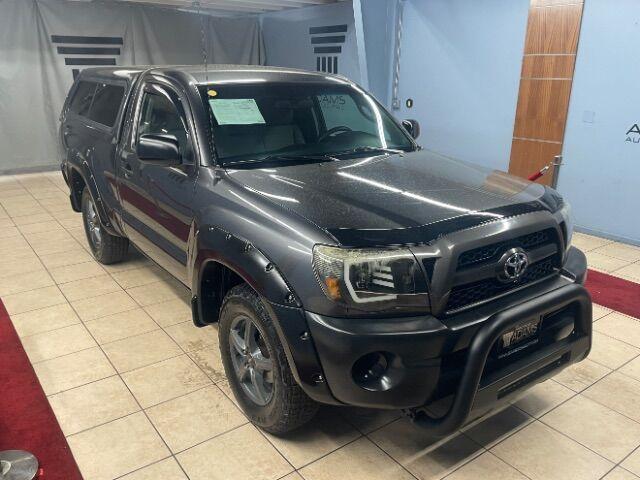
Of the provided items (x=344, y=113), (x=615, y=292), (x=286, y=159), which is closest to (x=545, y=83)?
(x=615, y=292)

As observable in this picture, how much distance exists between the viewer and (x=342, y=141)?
278 centimetres

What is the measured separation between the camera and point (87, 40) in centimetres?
803

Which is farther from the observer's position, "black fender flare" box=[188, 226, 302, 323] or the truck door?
the truck door

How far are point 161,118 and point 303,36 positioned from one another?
608cm

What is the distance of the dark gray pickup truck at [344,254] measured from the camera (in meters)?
1.74

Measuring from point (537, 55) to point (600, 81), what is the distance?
68 cm

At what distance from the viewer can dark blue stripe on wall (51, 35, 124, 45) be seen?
780 centimetres

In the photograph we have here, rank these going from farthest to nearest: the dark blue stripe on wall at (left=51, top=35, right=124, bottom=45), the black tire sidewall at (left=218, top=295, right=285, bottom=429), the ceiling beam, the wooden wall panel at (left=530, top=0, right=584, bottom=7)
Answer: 1. the dark blue stripe on wall at (left=51, top=35, right=124, bottom=45)
2. the ceiling beam
3. the wooden wall panel at (left=530, top=0, right=584, bottom=7)
4. the black tire sidewall at (left=218, top=295, right=285, bottom=429)

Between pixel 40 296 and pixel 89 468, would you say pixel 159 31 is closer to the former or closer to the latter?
pixel 40 296

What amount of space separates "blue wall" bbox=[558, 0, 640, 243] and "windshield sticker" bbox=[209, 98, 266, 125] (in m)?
3.72

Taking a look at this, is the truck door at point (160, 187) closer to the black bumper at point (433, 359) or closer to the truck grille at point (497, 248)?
the black bumper at point (433, 359)

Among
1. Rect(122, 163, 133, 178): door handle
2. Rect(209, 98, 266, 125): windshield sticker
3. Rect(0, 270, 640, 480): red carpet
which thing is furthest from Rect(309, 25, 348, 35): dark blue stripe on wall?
Rect(0, 270, 640, 480): red carpet

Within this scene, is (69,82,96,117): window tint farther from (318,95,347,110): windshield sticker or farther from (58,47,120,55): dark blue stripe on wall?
(58,47,120,55): dark blue stripe on wall

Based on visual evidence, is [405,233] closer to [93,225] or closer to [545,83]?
[93,225]
